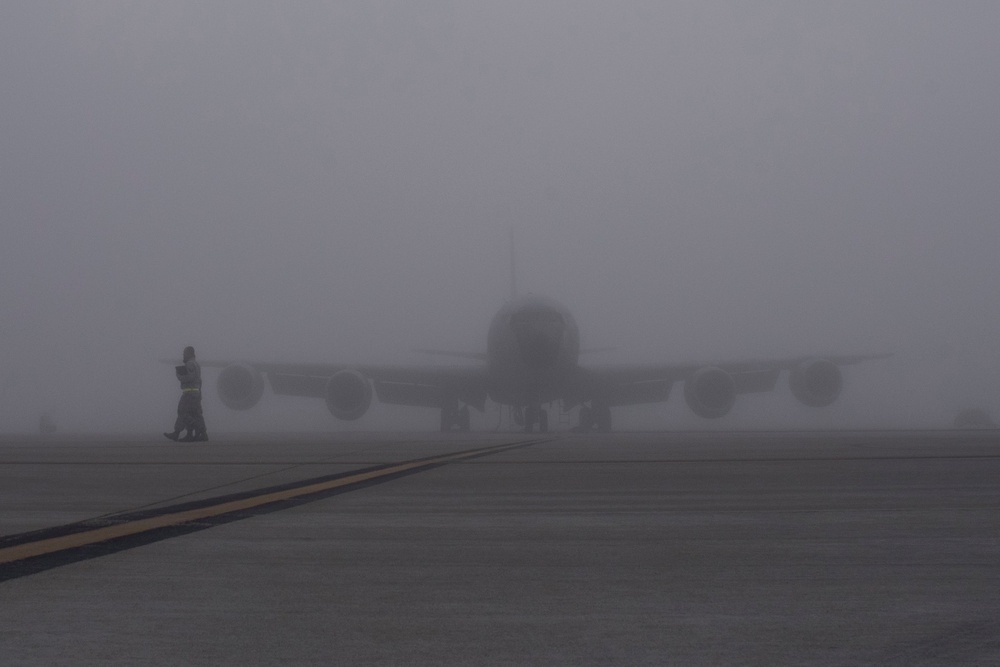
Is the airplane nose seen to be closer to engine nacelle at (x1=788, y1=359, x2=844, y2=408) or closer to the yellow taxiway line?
engine nacelle at (x1=788, y1=359, x2=844, y2=408)

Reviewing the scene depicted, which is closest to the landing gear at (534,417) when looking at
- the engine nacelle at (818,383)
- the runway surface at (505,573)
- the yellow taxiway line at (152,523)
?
the engine nacelle at (818,383)

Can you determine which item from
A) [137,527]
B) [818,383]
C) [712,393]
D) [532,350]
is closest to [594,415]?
[712,393]

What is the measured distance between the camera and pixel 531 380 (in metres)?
23.7

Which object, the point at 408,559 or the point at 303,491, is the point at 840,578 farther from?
the point at 303,491

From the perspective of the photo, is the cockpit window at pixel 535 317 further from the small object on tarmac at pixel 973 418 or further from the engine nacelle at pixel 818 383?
the small object on tarmac at pixel 973 418

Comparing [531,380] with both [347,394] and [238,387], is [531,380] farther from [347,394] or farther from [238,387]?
[238,387]

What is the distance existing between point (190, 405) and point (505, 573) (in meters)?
12.2

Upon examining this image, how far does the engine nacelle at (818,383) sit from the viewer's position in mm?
23469

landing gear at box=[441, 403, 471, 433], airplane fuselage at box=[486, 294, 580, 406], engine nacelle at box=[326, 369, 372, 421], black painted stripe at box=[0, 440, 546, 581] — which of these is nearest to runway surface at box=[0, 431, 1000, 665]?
black painted stripe at box=[0, 440, 546, 581]

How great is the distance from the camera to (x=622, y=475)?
648 cm

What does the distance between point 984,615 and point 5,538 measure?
330cm

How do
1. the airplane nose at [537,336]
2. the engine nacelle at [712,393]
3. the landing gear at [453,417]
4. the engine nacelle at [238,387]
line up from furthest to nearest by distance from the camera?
the landing gear at [453,417] → the engine nacelle at [712,393] → the airplane nose at [537,336] → the engine nacelle at [238,387]

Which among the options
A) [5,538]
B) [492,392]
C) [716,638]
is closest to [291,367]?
[492,392]

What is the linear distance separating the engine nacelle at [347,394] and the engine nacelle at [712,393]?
8.41 meters
